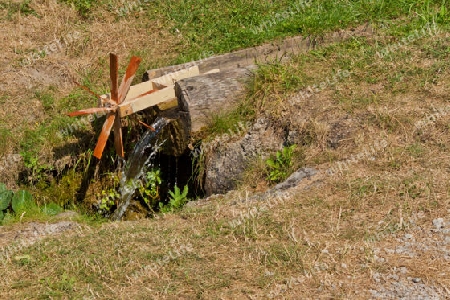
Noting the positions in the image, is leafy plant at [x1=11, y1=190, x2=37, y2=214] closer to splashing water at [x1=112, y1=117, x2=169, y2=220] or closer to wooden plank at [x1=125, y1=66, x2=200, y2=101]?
splashing water at [x1=112, y1=117, x2=169, y2=220]

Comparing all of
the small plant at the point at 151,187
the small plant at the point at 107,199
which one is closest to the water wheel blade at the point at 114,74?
the small plant at the point at 151,187

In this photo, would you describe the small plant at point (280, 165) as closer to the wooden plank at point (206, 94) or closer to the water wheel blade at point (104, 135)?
the wooden plank at point (206, 94)

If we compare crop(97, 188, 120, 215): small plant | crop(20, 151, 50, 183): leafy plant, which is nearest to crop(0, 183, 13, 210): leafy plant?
crop(20, 151, 50, 183): leafy plant

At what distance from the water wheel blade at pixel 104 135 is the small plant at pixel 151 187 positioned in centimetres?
78

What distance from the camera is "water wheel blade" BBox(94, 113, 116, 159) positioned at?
751 cm

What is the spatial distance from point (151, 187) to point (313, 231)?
3222 mm

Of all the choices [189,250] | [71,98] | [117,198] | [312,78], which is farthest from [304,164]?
[71,98]

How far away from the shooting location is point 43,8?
995 centimetres

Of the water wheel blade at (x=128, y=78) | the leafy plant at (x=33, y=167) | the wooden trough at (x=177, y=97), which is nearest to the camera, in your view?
the wooden trough at (x=177, y=97)

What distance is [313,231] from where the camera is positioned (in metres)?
5.39

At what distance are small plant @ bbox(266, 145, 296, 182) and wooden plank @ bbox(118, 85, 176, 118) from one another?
1.42 metres

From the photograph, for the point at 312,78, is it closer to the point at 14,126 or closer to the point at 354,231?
the point at 354,231

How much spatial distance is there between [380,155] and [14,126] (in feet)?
14.9

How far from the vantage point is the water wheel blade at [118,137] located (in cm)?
768
